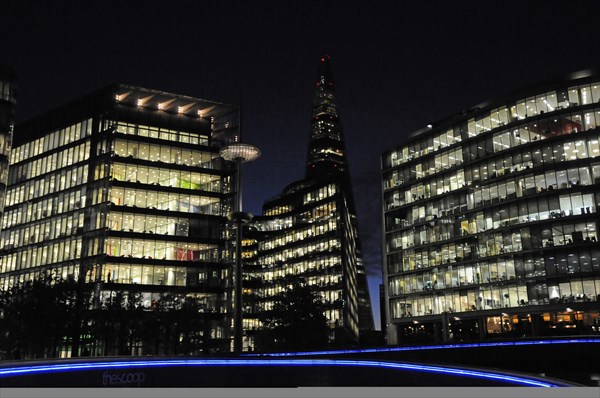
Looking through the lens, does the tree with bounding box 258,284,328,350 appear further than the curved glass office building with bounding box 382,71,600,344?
Yes

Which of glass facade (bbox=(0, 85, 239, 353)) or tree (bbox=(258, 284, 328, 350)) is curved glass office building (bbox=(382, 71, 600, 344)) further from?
glass facade (bbox=(0, 85, 239, 353))

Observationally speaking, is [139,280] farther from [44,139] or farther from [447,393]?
[447,393]

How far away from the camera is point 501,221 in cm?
7812

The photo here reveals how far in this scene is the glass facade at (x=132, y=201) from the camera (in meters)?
84.6

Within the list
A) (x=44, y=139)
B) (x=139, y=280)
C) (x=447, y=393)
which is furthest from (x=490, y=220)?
(x=44, y=139)

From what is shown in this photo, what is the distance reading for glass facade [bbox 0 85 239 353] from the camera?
3329 inches

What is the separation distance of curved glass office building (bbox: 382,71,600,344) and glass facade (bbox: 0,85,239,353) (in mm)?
28569

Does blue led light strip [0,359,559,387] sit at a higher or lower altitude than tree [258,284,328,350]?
lower

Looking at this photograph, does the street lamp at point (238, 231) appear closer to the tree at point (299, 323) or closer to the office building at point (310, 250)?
the tree at point (299, 323)

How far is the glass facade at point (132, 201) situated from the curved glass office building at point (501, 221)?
28.6 m

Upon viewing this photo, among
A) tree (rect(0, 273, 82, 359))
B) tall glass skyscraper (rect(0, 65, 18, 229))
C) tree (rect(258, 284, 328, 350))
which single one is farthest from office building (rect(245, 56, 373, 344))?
tall glass skyscraper (rect(0, 65, 18, 229))

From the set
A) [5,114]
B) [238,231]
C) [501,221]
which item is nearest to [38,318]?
[5,114]

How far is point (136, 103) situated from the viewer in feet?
306

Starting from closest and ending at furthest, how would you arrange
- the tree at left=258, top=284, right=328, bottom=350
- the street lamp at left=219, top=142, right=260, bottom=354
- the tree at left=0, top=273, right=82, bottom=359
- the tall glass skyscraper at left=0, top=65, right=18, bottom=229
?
the street lamp at left=219, top=142, right=260, bottom=354
the tree at left=0, top=273, right=82, bottom=359
the tall glass skyscraper at left=0, top=65, right=18, bottom=229
the tree at left=258, top=284, right=328, bottom=350
